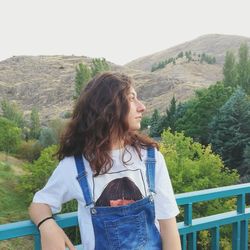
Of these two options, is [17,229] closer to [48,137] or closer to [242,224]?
[242,224]

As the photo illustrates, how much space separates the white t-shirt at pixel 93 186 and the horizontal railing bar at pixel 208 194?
0.57 metres

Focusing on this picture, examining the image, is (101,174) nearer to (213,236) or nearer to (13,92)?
(213,236)

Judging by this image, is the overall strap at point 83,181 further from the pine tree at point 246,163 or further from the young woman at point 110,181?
the pine tree at point 246,163

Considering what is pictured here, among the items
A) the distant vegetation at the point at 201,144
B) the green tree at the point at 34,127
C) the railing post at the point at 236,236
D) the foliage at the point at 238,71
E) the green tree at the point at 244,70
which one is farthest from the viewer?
the green tree at the point at 34,127

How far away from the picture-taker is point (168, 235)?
2.13m

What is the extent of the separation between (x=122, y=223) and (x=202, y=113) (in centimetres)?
4115

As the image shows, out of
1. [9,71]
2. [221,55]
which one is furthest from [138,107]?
[221,55]

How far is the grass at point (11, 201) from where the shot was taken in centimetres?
2892

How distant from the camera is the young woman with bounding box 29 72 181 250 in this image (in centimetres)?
202

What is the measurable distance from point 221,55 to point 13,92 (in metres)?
85.5

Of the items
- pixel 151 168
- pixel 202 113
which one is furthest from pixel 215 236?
pixel 202 113

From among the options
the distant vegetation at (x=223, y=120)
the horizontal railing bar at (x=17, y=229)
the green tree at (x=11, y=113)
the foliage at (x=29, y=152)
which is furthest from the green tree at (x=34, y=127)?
the horizontal railing bar at (x=17, y=229)

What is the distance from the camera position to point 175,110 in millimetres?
47969

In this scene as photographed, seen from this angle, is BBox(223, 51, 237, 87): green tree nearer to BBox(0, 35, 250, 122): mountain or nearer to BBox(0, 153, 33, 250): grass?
BBox(0, 153, 33, 250): grass
